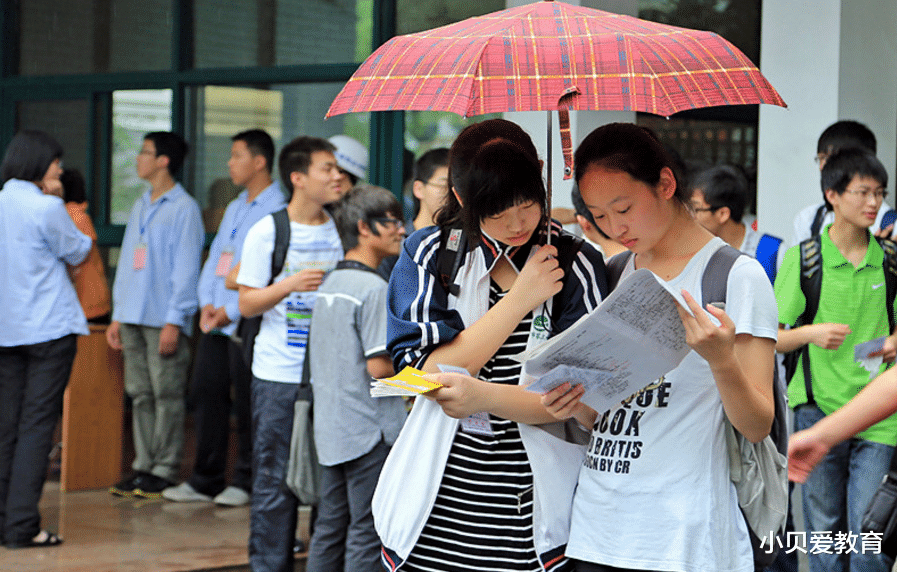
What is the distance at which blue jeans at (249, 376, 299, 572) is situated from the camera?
17.0 feet

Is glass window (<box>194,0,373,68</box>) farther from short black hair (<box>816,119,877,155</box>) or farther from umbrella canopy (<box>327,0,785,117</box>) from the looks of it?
umbrella canopy (<box>327,0,785,117</box>)

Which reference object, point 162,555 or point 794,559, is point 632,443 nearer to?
point 794,559

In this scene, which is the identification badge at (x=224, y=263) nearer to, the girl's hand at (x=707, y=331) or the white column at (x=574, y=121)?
the white column at (x=574, y=121)

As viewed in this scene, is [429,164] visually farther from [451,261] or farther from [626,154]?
[626,154]

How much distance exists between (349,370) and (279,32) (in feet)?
15.1

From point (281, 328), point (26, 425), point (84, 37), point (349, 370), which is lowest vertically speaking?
point (26, 425)

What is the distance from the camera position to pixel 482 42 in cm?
249

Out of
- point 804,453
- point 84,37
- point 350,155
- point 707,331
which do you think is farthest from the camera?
point 84,37

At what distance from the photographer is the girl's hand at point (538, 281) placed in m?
2.53

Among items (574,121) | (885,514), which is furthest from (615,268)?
(574,121)

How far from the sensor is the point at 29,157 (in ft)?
20.1

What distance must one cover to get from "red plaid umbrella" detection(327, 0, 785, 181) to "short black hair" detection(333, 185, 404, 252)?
202 centimetres

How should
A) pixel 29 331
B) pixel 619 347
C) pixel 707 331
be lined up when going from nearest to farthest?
pixel 707 331 < pixel 619 347 < pixel 29 331

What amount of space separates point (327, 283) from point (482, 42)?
2.30 m
